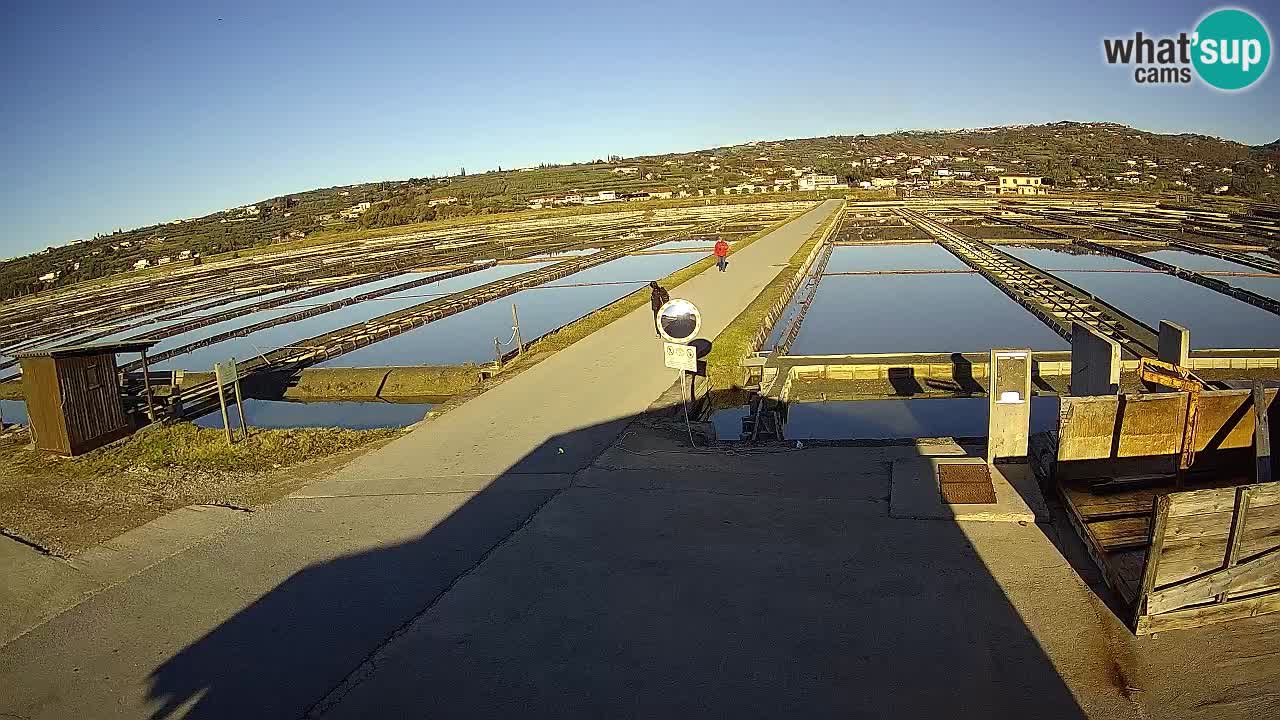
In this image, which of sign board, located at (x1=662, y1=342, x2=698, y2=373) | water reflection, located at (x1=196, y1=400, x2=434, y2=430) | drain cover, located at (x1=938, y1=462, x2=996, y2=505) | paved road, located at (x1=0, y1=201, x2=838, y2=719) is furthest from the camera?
water reflection, located at (x1=196, y1=400, x2=434, y2=430)

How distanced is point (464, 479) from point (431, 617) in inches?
99.3

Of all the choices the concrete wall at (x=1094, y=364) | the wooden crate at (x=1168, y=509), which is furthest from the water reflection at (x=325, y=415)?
the wooden crate at (x=1168, y=509)

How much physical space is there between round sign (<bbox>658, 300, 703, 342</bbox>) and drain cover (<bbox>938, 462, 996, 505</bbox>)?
285cm

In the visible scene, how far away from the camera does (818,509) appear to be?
5.77 m

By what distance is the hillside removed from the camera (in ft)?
185

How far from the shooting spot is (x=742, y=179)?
100750mm

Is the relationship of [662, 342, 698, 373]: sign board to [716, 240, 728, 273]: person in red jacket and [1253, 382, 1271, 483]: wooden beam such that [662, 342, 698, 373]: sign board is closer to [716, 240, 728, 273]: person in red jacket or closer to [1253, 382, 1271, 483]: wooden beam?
[1253, 382, 1271, 483]: wooden beam

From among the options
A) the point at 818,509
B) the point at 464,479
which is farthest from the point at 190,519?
the point at 818,509

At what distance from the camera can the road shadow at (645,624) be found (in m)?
3.74

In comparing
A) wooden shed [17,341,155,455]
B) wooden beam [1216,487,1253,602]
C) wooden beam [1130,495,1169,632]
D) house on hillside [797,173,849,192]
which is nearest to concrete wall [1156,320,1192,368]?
wooden beam [1216,487,1253,602]

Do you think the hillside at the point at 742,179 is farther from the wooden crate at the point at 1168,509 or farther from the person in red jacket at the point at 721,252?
the wooden crate at the point at 1168,509

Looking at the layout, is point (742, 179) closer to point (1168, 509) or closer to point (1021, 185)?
point (1021, 185)

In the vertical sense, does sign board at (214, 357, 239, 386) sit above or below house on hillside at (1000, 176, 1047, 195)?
below

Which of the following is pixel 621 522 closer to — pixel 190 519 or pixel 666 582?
pixel 666 582
